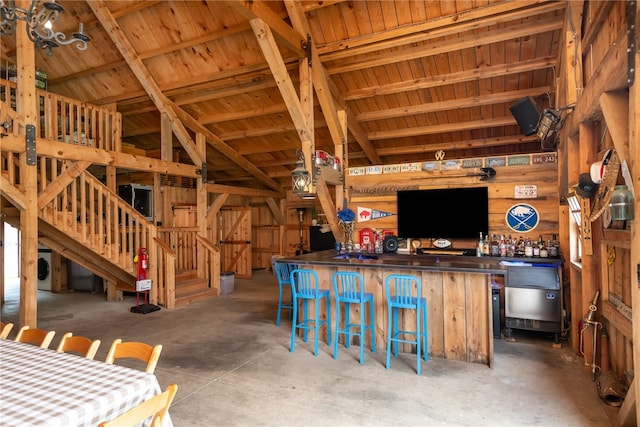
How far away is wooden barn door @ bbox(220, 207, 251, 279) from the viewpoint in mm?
9727

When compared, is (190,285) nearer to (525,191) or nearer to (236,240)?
(236,240)

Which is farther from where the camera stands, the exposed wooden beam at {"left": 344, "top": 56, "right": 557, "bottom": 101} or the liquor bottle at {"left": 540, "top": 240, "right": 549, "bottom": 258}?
the exposed wooden beam at {"left": 344, "top": 56, "right": 557, "bottom": 101}

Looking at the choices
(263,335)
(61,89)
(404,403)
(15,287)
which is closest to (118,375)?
(404,403)

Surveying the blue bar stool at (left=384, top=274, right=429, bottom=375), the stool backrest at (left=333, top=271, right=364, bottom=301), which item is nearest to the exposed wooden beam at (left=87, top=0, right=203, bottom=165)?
the stool backrest at (left=333, top=271, right=364, bottom=301)

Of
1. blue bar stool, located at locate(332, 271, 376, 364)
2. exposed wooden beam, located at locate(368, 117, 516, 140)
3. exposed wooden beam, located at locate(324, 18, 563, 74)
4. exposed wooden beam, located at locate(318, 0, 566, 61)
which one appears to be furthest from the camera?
exposed wooden beam, located at locate(368, 117, 516, 140)

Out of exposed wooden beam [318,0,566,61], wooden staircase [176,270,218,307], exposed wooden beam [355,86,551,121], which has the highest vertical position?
exposed wooden beam [318,0,566,61]

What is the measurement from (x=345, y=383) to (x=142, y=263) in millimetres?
4418

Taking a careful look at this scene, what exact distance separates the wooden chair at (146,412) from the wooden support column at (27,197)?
4255 mm

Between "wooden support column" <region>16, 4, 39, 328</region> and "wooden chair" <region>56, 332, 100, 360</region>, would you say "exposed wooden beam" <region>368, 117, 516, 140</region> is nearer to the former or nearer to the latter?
"wooden support column" <region>16, 4, 39, 328</region>

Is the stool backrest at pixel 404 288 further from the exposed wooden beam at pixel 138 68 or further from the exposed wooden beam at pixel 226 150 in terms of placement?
the exposed wooden beam at pixel 226 150

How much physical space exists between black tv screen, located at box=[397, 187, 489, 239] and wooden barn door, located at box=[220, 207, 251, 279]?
16.8 ft

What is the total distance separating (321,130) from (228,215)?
13.0 ft

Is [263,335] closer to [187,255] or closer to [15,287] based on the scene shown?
[187,255]

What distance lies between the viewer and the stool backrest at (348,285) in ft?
12.7
